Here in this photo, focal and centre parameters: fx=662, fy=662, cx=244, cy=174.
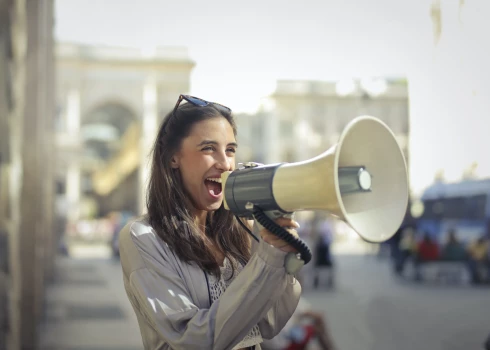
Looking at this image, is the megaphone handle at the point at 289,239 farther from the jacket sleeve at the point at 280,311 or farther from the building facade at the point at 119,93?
the building facade at the point at 119,93

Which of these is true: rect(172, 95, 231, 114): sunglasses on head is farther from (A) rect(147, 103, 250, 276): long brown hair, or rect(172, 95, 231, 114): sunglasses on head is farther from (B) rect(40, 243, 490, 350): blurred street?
(B) rect(40, 243, 490, 350): blurred street

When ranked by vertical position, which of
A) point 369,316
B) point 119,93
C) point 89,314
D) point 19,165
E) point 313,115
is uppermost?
point 119,93

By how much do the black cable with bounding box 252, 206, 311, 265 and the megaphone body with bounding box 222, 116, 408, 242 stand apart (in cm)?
2

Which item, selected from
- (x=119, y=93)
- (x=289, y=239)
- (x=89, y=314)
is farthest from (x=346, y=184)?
(x=89, y=314)

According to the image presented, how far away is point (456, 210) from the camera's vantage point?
110 inches

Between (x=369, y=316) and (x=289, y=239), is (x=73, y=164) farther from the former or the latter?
(x=289, y=239)

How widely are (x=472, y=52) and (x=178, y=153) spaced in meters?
1.40

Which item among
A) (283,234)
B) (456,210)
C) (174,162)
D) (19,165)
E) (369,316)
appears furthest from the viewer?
(19,165)

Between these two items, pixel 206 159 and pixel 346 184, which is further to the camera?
pixel 206 159

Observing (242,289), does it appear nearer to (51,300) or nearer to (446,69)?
(446,69)

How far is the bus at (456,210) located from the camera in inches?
102

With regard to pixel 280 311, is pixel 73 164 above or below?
below

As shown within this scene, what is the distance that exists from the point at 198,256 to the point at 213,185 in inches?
6.5

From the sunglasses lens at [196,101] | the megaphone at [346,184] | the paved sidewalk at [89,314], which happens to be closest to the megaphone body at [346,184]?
the megaphone at [346,184]
